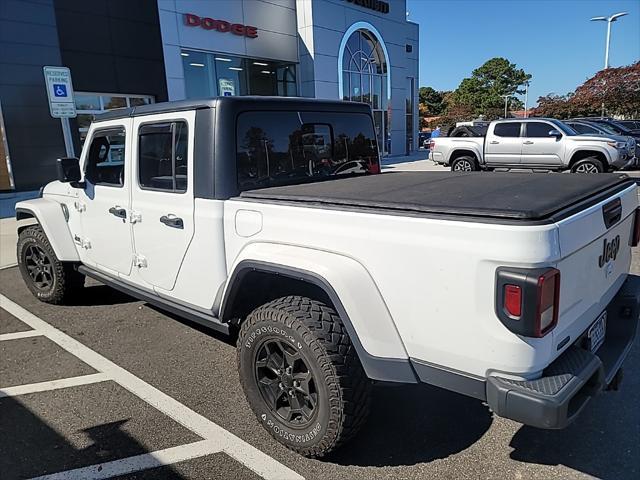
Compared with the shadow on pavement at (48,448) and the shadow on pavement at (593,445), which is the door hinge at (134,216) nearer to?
the shadow on pavement at (48,448)

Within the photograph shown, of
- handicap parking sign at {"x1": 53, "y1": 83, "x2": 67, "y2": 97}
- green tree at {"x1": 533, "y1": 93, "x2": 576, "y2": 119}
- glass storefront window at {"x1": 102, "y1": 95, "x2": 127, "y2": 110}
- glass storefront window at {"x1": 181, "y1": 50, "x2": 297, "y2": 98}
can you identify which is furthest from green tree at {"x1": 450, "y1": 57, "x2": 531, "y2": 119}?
handicap parking sign at {"x1": 53, "y1": 83, "x2": 67, "y2": 97}

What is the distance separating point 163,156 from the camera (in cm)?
328

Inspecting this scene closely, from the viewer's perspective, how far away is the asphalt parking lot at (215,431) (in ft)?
7.99

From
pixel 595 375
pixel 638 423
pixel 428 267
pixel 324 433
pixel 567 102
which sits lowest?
pixel 638 423

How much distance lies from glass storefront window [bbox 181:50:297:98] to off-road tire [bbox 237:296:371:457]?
14.5 metres

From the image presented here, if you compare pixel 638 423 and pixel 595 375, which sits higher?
pixel 595 375

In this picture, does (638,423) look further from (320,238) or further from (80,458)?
(80,458)

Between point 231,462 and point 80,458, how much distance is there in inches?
33.6

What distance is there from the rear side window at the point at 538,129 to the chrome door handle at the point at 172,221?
42.7ft

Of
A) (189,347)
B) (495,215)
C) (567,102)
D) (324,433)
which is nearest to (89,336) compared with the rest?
(189,347)

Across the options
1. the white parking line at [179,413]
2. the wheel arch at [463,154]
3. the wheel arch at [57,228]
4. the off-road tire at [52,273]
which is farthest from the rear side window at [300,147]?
the wheel arch at [463,154]

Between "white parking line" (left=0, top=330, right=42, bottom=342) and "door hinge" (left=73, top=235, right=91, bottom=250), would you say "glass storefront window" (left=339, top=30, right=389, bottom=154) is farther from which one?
"white parking line" (left=0, top=330, right=42, bottom=342)

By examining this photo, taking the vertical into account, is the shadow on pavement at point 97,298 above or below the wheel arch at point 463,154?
below

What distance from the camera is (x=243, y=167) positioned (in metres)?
3.00
